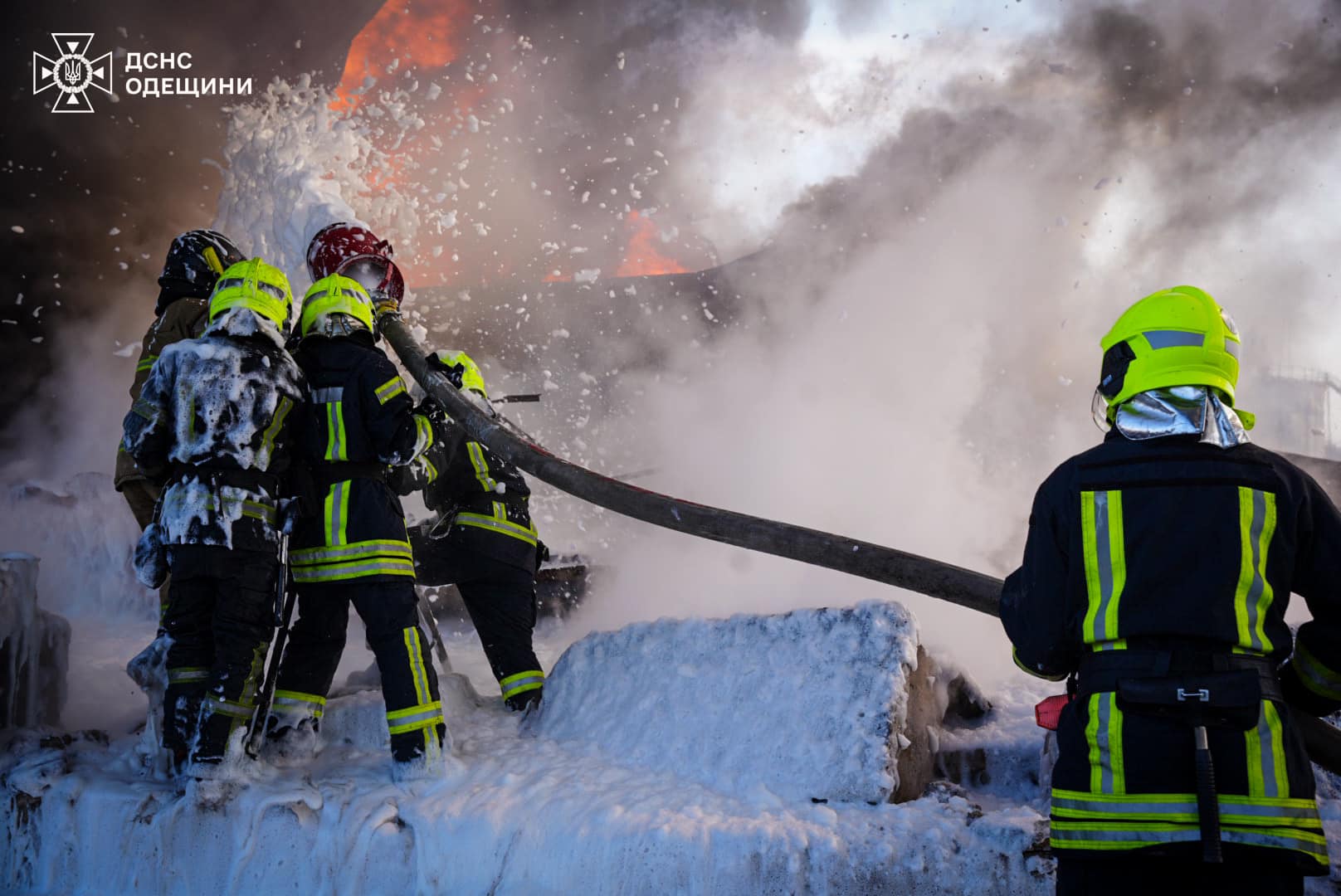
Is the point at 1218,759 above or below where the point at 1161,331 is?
below

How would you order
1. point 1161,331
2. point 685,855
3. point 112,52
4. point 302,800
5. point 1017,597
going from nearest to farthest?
point 1161,331 < point 1017,597 < point 685,855 < point 302,800 < point 112,52

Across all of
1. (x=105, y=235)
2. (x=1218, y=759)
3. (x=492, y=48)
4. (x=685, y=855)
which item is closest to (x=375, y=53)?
(x=492, y=48)

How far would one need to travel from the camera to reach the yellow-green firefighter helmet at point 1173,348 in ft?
5.18

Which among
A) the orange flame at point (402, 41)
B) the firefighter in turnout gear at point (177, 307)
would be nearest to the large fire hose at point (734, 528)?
the firefighter in turnout gear at point (177, 307)

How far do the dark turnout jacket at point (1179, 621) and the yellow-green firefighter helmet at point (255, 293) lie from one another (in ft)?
9.34

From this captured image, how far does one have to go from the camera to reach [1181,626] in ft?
4.81

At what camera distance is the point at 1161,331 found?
162 cm

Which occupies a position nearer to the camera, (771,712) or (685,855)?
(685,855)

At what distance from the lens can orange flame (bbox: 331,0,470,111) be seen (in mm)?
9055

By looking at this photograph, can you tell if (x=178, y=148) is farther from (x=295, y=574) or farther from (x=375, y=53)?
(x=295, y=574)

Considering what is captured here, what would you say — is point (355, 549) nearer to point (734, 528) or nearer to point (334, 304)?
point (334, 304)

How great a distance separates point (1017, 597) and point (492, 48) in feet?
33.5

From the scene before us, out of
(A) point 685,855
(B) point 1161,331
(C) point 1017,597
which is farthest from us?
(A) point 685,855

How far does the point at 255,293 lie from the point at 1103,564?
2996 millimetres
